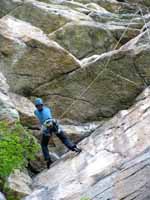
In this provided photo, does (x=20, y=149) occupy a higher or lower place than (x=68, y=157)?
higher

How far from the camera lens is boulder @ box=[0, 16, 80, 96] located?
21672mm

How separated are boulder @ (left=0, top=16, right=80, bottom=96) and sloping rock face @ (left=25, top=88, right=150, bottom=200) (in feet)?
10.8

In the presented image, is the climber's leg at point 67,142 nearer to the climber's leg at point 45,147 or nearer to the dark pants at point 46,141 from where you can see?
the dark pants at point 46,141

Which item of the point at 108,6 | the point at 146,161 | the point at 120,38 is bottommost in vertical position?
the point at 108,6

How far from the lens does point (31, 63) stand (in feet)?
71.4

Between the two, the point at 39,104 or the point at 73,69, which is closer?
the point at 39,104

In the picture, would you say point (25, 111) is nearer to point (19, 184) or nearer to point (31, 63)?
point (31, 63)

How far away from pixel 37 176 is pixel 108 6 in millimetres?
17706

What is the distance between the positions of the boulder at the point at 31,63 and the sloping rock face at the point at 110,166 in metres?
3.30

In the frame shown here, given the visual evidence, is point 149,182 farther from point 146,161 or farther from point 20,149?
point 20,149

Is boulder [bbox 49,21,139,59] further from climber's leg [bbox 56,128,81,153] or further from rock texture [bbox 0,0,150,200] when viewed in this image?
climber's leg [bbox 56,128,81,153]

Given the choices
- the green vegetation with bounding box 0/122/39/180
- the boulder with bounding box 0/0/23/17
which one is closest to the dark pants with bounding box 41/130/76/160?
the green vegetation with bounding box 0/122/39/180

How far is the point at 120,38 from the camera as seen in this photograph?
84.7 feet

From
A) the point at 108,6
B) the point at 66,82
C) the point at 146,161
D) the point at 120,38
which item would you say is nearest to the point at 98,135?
the point at 66,82
